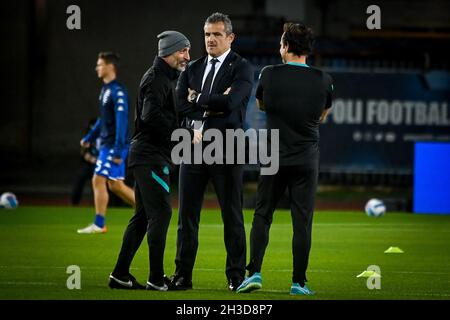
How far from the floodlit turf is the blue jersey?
4.09ft

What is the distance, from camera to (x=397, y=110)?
79.3 ft

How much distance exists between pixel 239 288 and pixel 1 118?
20388 mm

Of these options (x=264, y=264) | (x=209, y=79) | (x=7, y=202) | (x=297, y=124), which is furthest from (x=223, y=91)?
(x=7, y=202)

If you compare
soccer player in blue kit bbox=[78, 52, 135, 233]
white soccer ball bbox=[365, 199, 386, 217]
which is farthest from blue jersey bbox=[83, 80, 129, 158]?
white soccer ball bbox=[365, 199, 386, 217]

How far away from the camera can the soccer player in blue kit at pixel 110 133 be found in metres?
15.5

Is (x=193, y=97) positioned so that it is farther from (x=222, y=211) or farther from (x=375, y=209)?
(x=375, y=209)

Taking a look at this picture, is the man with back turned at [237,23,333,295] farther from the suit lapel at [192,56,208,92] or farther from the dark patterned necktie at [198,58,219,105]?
the suit lapel at [192,56,208,92]

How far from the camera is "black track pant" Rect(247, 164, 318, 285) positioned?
33.0 feet

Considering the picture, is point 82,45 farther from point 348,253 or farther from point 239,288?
point 239,288

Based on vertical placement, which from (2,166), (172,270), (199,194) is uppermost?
(199,194)

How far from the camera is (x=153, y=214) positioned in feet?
33.2

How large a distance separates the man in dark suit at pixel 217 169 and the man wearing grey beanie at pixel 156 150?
1.03ft

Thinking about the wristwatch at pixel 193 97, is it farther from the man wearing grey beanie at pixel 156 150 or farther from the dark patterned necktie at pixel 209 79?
the man wearing grey beanie at pixel 156 150
